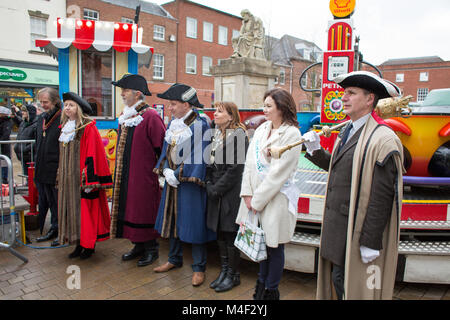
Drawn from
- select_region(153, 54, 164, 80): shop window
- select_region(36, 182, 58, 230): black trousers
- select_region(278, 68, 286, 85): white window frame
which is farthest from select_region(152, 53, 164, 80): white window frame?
select_region(36, 182, 58, 230): black trousers

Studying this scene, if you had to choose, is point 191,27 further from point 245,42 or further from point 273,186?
point 273,186

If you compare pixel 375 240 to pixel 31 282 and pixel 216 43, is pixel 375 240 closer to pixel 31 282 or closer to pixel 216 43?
pixel 31 282

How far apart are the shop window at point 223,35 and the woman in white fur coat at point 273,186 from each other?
32.0 m

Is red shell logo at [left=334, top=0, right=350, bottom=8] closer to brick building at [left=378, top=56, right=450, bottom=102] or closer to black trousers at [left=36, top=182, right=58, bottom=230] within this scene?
black trousers at [left=36, top=182, right=58, bottom=230]

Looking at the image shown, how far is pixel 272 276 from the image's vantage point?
2.83 metres

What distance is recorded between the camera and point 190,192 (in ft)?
11.8

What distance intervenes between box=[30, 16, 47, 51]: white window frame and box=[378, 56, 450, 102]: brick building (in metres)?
39.5

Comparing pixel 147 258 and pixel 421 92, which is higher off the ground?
pixel 421 92

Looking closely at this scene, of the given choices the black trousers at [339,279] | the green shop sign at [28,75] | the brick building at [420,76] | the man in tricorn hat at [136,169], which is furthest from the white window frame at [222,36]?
the black trousers at [339,279]

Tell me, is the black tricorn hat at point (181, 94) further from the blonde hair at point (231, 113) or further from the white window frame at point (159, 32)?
the white window frame at point (159, 32)

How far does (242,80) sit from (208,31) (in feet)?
70.8

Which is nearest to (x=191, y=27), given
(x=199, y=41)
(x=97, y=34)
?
(x=199, y=41)

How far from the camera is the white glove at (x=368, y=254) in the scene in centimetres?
214
